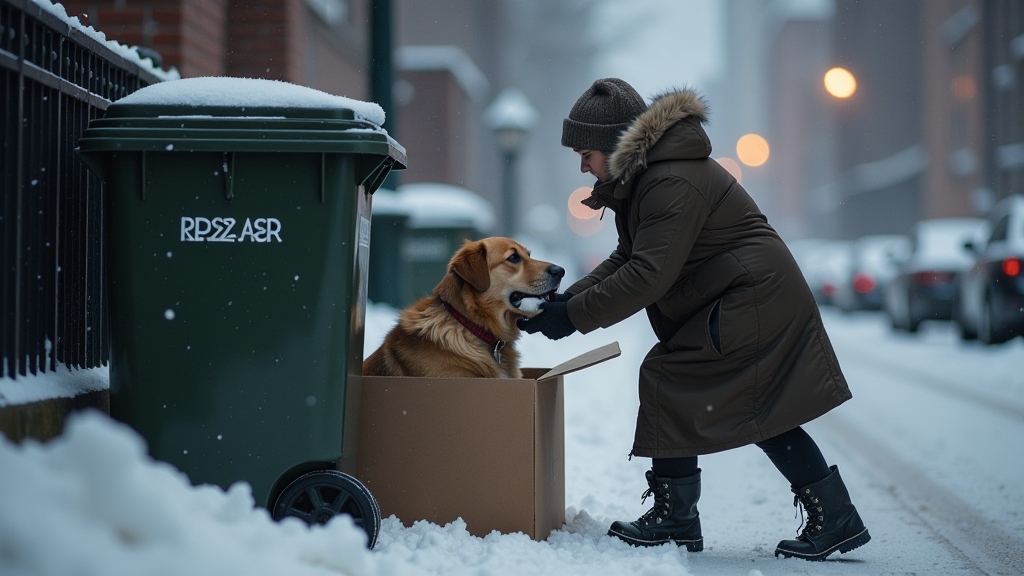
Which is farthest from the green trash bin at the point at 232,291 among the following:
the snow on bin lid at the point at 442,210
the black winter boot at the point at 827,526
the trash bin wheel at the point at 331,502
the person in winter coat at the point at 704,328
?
the snow on bin lid at the point at 442,210

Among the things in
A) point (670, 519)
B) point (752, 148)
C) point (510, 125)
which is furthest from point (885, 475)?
point (752, 148)

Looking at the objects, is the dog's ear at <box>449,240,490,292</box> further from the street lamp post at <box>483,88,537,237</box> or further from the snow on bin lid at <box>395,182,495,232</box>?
the street lamp post at <box>483,88,537,237</box>

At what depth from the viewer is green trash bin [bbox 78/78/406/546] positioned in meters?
3.00

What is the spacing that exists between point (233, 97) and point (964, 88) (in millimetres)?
30356

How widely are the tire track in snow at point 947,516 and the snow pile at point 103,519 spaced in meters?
2.59

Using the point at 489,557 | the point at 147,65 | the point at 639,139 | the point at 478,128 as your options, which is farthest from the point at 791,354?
the point at 478,128

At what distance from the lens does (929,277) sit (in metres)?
14.2

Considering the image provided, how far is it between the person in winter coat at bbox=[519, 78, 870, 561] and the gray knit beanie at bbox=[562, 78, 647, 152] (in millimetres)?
91

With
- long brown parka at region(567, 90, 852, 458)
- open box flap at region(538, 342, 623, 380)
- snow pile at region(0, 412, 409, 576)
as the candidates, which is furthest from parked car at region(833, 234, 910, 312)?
snow pile at region(0, 412, 409, 576)

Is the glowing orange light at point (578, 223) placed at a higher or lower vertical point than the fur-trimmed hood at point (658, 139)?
lower

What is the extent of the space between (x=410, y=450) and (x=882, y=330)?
612 inches

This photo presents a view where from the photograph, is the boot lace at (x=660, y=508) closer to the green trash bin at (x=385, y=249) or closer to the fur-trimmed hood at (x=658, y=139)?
the fur-trimmed hood at (x=658, y=139)

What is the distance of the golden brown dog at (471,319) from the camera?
3.65 meters

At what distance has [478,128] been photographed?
26.5 metres
